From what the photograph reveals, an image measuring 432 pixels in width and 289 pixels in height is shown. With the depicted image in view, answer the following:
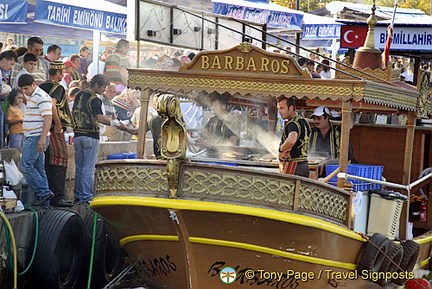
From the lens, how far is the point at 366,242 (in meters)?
9.12

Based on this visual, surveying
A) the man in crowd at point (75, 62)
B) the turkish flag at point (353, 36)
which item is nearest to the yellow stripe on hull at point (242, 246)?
the turkish flag at point (353, 36)

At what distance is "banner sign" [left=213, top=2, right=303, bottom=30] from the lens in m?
18.5

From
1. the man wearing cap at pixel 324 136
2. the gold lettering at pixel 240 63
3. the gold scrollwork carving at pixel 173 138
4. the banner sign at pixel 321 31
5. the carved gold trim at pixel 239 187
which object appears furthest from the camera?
the banner sign at pixel 321 31

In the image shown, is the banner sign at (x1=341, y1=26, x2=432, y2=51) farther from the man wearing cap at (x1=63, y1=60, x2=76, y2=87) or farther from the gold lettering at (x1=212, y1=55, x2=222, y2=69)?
the man wearing cap at (x1=63, y1=60, x2=76, y2=87)

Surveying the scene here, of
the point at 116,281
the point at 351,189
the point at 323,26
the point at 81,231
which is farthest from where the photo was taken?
the point at 323,26

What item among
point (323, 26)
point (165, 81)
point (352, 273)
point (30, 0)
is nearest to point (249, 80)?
point (165, 81)

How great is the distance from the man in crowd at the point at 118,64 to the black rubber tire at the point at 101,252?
176 inches

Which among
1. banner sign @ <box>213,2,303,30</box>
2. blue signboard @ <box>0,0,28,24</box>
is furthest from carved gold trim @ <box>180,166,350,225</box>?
banner sign @ <box>213,2,303,30</box>

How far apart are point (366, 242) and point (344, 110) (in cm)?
160

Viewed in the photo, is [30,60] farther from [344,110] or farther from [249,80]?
[344,110]

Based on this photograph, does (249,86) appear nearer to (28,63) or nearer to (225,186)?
(225,186)

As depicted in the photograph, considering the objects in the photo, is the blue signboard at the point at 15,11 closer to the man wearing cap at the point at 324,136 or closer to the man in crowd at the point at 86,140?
the man in crowd at the point at 86,140

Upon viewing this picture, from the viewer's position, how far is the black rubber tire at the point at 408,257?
32.4ft

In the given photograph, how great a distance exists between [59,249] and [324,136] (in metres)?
3.98
